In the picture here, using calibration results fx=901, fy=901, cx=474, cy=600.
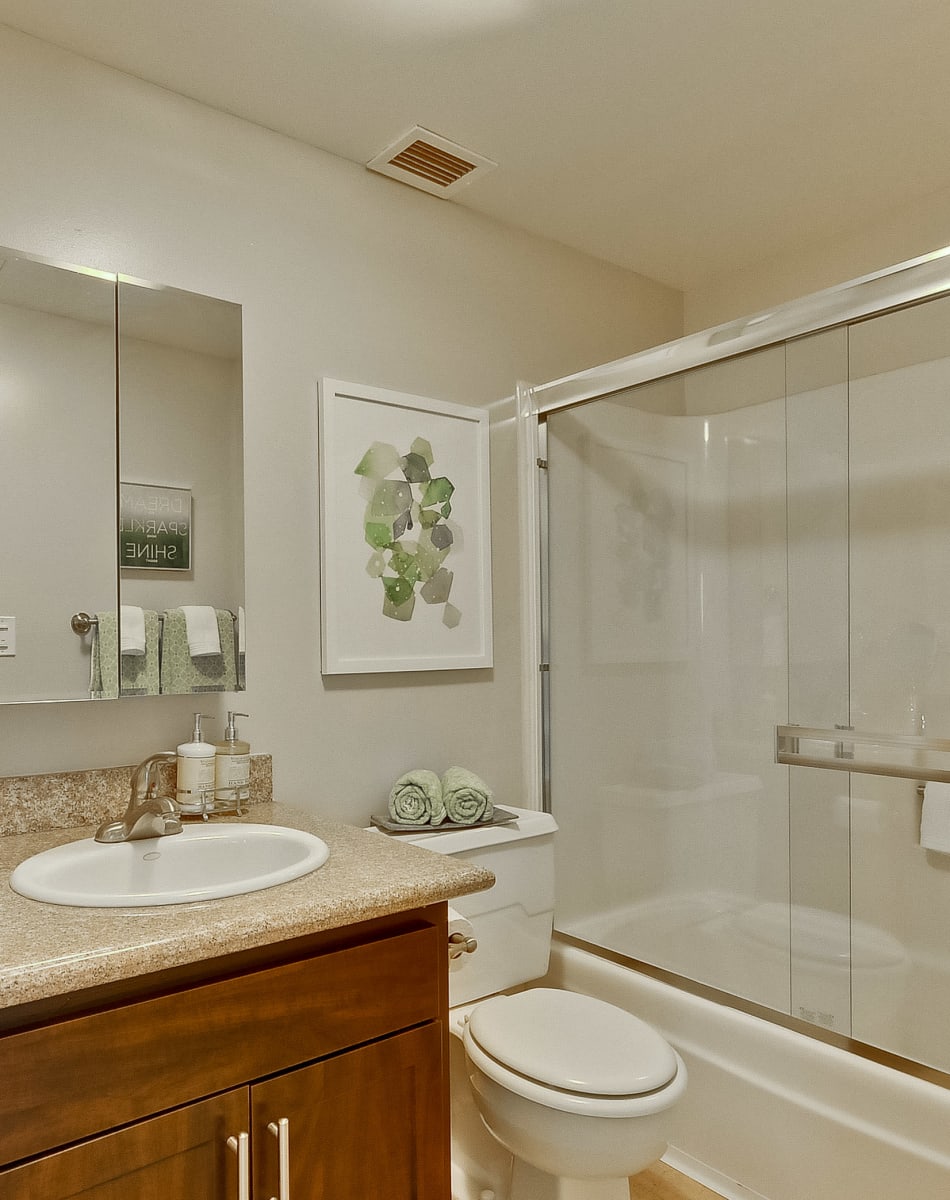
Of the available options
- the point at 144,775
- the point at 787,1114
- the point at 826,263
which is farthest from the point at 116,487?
the point at 826,263

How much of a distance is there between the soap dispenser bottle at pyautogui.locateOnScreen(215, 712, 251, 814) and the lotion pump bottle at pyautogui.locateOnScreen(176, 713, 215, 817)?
28 millimetres

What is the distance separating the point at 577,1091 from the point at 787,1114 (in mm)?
625

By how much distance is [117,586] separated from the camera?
1.64 meters

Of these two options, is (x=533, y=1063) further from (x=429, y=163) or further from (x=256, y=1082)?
(x=429, y=163)

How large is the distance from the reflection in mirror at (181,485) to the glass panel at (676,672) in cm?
96

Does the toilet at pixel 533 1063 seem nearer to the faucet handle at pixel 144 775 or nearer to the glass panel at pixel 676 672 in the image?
the glass panel at pixel 676 672

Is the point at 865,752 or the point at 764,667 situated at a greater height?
the point at 764,667

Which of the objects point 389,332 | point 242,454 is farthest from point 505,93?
point 242,454

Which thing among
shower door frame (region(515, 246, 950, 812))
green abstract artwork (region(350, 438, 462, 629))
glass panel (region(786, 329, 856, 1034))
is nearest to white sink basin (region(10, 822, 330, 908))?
green abstract artwork (region(350, 438, 462, 629))

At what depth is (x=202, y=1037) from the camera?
3.49ft

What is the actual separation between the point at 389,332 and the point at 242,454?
A: 1.75 ft

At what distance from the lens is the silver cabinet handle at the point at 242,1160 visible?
1071 mm

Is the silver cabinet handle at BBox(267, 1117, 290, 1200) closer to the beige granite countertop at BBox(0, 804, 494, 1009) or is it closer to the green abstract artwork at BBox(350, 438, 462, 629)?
the beige granite countertop at BBox(0, 804, 494, 1009)

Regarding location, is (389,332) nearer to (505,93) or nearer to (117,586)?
(505,93)
